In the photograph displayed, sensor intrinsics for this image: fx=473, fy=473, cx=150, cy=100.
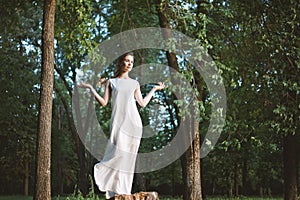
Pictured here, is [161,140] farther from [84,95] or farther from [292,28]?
[292,28]

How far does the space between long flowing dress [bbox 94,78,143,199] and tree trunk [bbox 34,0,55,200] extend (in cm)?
238

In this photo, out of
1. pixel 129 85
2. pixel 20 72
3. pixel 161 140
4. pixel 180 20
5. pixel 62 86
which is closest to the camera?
pixel 129 85

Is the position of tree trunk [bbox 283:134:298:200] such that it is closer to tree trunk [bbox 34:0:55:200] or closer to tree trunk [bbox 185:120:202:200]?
tree trunk [bbox 185:120:202:200]

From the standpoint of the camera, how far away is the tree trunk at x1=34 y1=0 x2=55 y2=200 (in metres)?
8.30

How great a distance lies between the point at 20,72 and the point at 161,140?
10.5 m

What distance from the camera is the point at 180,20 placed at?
10.7m

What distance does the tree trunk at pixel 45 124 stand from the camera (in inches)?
327

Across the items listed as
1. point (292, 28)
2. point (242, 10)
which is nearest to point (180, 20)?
point (242, 10)

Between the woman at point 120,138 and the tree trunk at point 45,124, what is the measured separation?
2.36 m

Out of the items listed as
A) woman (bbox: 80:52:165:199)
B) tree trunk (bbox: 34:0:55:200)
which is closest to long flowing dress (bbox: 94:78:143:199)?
woman (bbox: 80:52:165:199)

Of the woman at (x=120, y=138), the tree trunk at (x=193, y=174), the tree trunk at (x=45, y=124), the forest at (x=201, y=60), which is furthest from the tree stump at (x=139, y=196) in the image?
the tree trunk at (x=193, y=174)

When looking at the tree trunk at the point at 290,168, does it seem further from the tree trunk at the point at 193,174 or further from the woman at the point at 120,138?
the woman at the point at 120,138

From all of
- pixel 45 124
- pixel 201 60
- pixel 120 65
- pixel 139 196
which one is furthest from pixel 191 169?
pixel 120 65

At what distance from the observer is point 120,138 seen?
6.26 meters
